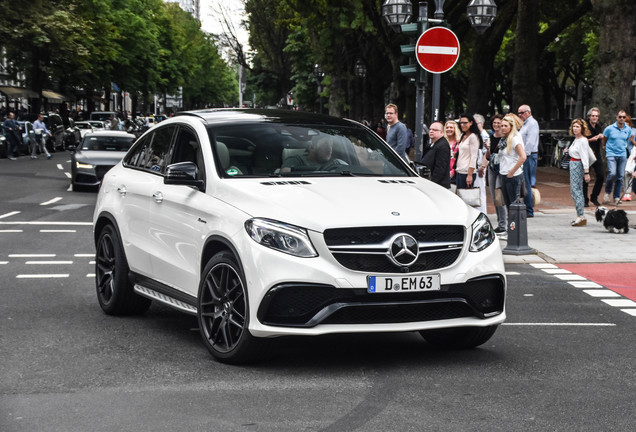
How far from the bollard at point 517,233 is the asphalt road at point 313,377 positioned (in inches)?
143

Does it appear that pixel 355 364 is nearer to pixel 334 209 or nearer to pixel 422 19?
pixel 334 209

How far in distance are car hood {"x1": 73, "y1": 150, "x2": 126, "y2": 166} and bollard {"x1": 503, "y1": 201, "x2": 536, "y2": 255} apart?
43.1 feet

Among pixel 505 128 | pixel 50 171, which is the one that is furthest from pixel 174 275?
pixel 50 171

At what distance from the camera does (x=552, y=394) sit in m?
5.79

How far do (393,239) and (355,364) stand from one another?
0.92 meters

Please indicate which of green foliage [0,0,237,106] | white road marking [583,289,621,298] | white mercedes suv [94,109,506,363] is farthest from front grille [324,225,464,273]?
green foliage [0,0,237,106]

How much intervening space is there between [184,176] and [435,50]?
802 cm

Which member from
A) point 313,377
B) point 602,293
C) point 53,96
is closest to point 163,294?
point 313,377

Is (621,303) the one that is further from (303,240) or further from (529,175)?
(529,175)

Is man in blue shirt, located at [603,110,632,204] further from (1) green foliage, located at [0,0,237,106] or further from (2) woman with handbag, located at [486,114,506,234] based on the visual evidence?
(1) green foliage, located at [0,0,237,106]

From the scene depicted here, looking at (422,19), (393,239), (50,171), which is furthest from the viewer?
(50,171)

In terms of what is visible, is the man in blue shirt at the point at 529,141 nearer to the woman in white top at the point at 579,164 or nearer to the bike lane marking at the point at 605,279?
the woman in white top at the point at 579,164

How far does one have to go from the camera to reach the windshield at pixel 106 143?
25.6 m

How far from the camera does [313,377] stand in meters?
6.20
